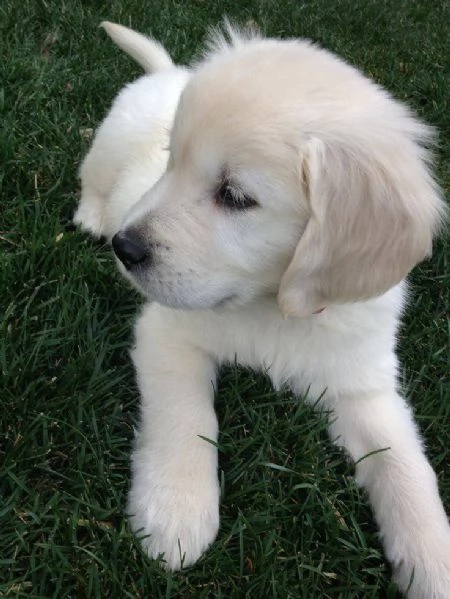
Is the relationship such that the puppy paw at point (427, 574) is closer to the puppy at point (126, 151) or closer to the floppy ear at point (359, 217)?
the floppy ear at point (359, 217)

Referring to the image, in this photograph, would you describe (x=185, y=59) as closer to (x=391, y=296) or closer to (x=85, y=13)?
(x=85, y=13)

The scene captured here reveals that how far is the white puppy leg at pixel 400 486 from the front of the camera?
183cm

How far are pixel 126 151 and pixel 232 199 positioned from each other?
4.34 ft

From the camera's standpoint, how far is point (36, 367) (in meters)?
2.11

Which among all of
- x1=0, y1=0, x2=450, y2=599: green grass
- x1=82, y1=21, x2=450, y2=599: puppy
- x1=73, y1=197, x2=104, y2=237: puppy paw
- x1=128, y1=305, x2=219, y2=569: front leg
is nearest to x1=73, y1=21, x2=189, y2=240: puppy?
x1=73, y1=197, x2=104, y2=237: puppy paw

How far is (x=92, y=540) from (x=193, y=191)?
957 mm

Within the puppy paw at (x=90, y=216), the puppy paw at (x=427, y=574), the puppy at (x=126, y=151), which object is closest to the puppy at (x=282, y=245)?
the puppy paw at (x=427, y=574)

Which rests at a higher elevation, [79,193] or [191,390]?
[191,390]

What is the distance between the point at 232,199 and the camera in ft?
5.76

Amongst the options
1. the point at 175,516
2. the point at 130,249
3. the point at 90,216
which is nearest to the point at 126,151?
the point at 90,216

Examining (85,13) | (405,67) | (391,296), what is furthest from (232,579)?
(405,67)

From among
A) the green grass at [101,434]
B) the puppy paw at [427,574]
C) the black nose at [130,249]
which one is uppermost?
the black nose at [130,249]

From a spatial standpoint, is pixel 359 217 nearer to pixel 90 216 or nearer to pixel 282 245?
pixel 282 245

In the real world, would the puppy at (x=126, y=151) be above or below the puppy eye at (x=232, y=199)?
below
